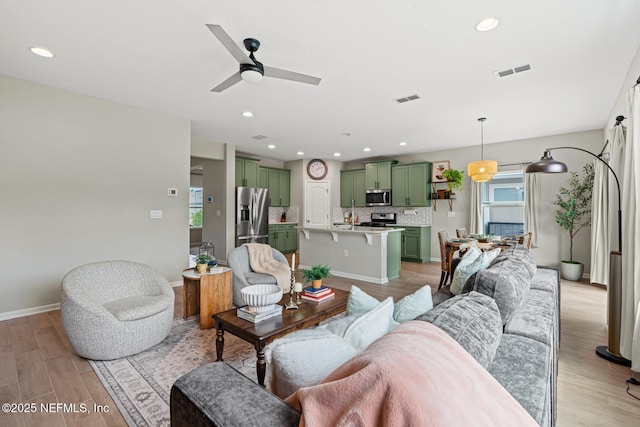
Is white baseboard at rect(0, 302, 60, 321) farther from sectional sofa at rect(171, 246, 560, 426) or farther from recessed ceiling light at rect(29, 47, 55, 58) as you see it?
sectional sofa at rect(171, 246, 560, 426)

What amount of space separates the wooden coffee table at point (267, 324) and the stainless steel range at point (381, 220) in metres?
5.54

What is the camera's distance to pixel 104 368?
2297mm

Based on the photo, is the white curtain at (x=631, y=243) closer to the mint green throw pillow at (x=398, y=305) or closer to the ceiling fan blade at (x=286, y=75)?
the mint green throw pillow at (x=398, y=305)

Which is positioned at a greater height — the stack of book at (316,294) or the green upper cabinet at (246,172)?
the green upper cabinet at (246,172)

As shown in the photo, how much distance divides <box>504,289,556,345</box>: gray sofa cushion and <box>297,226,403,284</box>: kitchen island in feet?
9.51

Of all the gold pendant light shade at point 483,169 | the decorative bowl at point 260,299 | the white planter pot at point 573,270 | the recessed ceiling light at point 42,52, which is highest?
the recessed ceiling light at point 42,52

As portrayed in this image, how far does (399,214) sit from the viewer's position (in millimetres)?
7918

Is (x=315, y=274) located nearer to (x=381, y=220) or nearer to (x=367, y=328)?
(x=367, y=328)

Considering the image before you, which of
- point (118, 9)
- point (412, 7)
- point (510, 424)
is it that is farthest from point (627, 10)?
point (118, 9)

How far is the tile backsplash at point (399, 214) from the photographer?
7.48m

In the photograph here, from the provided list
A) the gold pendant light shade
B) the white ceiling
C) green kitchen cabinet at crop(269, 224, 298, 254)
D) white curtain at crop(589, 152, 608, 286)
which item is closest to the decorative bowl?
the white ceiling

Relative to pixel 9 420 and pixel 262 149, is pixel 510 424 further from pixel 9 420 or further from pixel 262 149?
pixel 262 149

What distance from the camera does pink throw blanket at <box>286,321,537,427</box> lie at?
1.94ft

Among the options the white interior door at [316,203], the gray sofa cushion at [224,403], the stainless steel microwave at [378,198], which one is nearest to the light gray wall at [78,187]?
the gray sofa cushion at [224,403]
